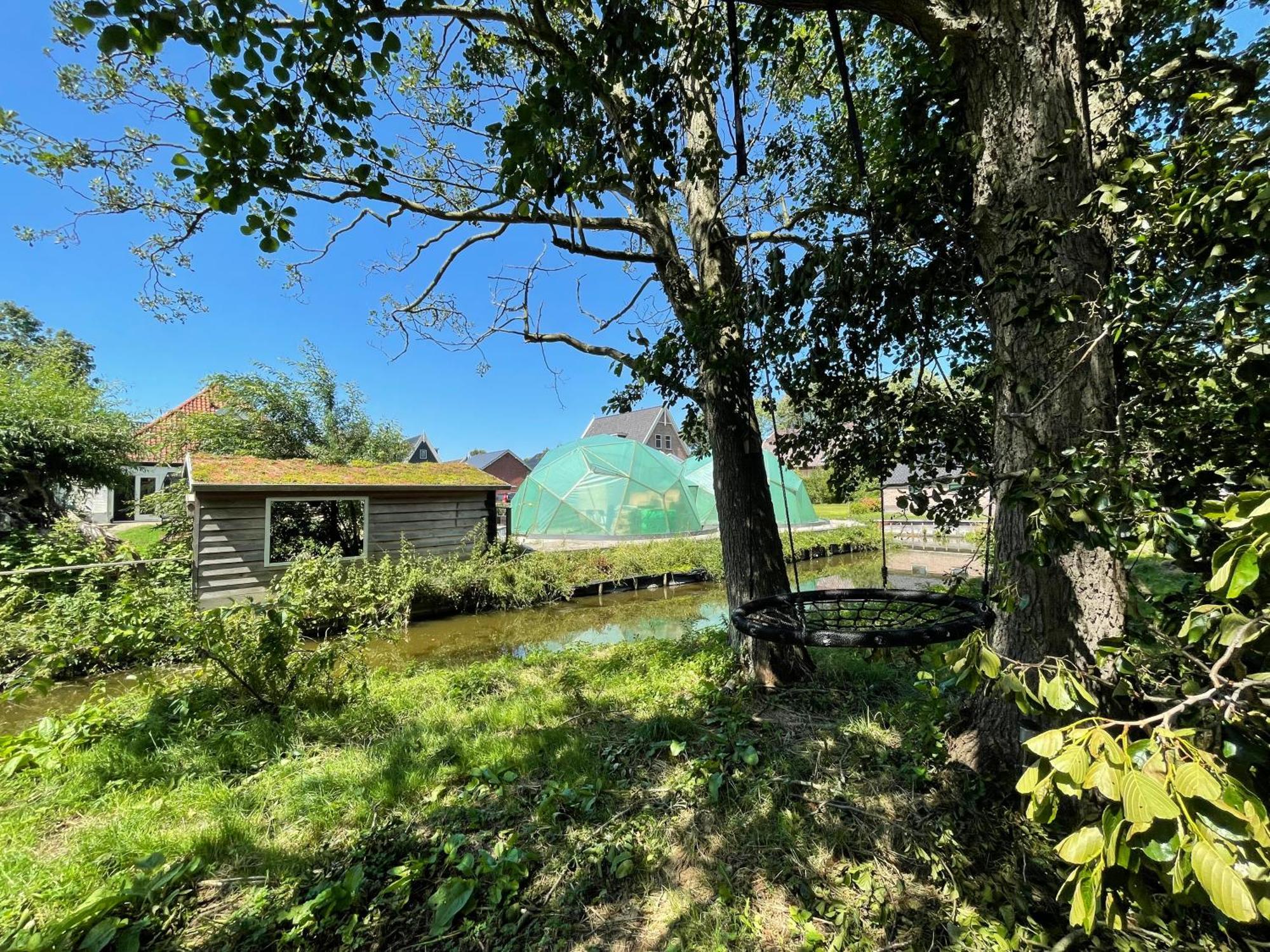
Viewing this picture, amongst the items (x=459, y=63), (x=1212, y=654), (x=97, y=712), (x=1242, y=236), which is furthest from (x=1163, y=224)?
(x=97, y=712)

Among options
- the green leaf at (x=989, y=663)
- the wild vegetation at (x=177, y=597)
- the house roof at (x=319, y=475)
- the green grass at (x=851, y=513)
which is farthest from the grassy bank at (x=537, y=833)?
the green grass at (x=851, y=513)

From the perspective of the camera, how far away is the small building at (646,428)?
34.8 metres

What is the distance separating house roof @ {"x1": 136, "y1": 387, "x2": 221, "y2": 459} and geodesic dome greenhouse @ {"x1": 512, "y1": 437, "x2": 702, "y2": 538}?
10.3 metres

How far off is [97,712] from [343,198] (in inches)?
183

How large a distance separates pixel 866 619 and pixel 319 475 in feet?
34.9

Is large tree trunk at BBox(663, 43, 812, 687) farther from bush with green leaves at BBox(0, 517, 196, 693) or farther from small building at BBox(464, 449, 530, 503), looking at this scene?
small building at BBox(464, 449, 530, 503)

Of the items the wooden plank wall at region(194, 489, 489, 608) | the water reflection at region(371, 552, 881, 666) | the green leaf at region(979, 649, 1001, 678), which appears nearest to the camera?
the green leaf at region(979, 649, 1001, 678)

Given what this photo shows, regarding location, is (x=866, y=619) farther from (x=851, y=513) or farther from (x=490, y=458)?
(x=490, y=458)

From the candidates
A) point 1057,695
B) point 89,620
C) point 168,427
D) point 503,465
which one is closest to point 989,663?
point 1057,695

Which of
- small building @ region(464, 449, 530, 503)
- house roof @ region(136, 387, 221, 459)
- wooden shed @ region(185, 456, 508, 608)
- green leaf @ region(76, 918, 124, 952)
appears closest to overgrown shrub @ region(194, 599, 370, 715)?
green leaf @ region(76, 918, 124, 952)

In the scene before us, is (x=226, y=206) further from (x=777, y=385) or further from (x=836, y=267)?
(x=777, y=385)

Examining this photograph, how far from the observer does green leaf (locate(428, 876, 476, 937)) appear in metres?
1.78

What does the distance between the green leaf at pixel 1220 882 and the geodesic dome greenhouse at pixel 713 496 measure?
1719 cm

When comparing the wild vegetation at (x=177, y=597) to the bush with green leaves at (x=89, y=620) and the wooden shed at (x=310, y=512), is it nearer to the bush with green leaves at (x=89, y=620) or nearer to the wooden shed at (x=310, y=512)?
the bush with green leaves at (x=89, y=620)
